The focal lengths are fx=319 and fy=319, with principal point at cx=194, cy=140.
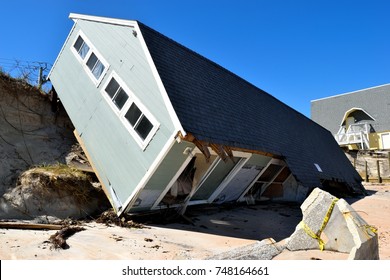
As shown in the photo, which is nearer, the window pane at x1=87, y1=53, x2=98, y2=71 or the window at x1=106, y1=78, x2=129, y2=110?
the window at x1=106, y1=78, x2=129, y2=110

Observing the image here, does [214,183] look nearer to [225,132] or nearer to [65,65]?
[225,132]

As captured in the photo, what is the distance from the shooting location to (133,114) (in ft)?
31.7

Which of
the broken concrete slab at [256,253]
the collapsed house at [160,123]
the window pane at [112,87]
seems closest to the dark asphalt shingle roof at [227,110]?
the collapsed house at [160,123]

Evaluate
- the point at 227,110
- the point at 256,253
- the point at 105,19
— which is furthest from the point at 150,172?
the point at 105,19

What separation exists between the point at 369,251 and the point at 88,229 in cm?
622

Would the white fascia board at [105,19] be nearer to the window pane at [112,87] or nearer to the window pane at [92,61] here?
the window pane at [92,61]

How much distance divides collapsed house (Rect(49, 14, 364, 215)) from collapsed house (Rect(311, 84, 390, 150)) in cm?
2748

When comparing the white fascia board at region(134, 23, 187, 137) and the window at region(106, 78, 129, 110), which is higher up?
the white fascia board at region(134, 23, 187, 137)

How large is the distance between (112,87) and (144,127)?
2.30m

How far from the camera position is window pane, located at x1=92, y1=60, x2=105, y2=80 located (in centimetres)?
1123

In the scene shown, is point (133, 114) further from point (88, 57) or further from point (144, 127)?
point (88, 57)

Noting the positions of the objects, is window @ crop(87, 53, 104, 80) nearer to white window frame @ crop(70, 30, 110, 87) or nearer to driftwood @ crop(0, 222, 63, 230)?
white window frame @ crop(70, 30, 110, 87)

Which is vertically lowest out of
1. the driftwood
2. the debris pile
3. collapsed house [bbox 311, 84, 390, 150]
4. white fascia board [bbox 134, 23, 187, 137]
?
the driftwood

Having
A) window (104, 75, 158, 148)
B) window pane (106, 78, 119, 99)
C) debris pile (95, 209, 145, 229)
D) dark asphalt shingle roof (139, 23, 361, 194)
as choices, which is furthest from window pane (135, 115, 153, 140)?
debris pile (95, 209, 145, 229)
